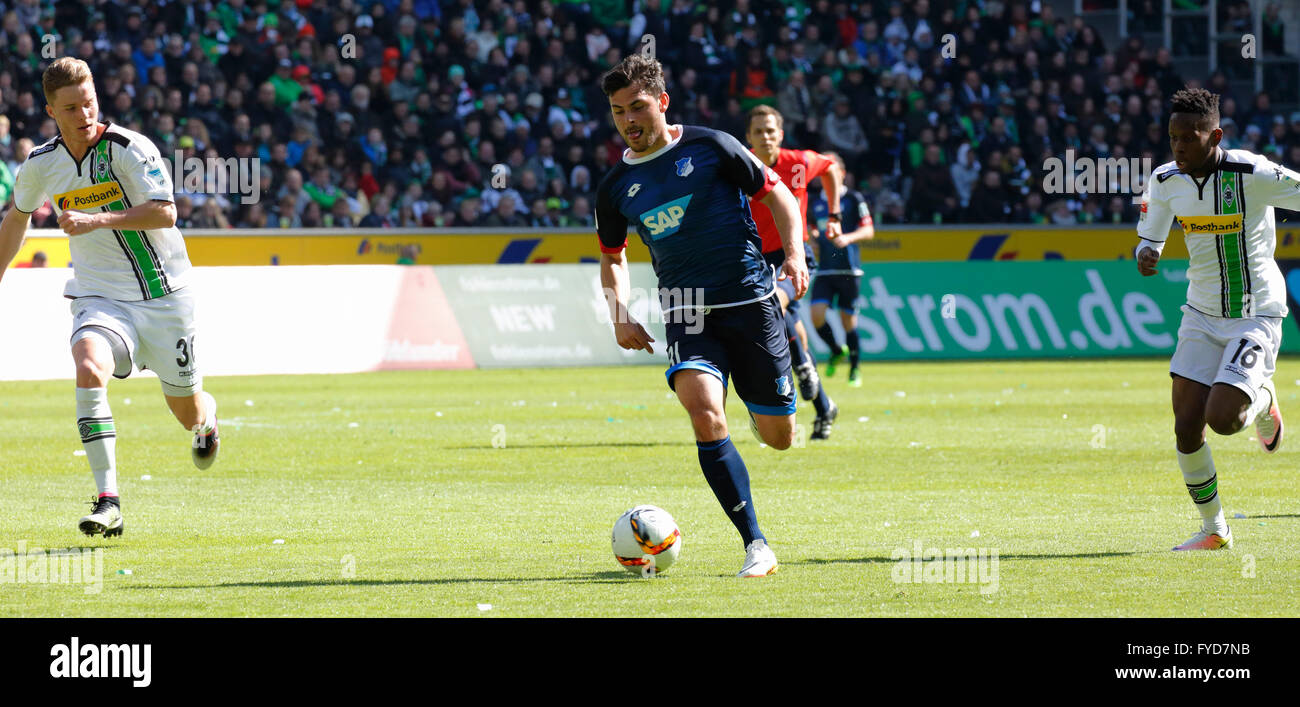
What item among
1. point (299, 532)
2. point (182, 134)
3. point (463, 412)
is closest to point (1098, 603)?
point (299, 532)

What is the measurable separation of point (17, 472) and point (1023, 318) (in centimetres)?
1676

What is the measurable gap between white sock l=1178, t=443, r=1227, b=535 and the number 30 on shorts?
5.22m

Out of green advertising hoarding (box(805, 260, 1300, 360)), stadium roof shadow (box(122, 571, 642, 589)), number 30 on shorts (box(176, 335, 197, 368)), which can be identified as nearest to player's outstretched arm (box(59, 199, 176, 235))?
number 30 on shorts (box(176, 335, 197, 368))

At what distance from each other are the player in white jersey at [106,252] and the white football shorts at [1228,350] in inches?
204

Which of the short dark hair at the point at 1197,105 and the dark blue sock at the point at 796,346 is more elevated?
the short dark hair at the point at 1197,105

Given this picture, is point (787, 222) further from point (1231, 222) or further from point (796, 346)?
point (796, 346)

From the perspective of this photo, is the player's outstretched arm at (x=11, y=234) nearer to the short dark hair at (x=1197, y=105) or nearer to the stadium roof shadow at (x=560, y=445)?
Answer: the stadium roof shadow at (x=560, y=445)

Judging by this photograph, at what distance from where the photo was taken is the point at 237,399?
18.9m

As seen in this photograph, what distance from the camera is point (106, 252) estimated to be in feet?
30.0

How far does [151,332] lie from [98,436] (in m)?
0.68

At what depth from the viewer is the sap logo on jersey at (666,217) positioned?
25.4ft

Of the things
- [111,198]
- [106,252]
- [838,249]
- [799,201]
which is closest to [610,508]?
[106,252]

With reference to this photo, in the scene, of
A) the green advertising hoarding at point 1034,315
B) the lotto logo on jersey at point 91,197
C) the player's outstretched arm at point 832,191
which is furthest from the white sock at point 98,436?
the green advertising hoarding at point 1034,315

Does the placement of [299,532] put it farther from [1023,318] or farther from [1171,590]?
[1023,318]
